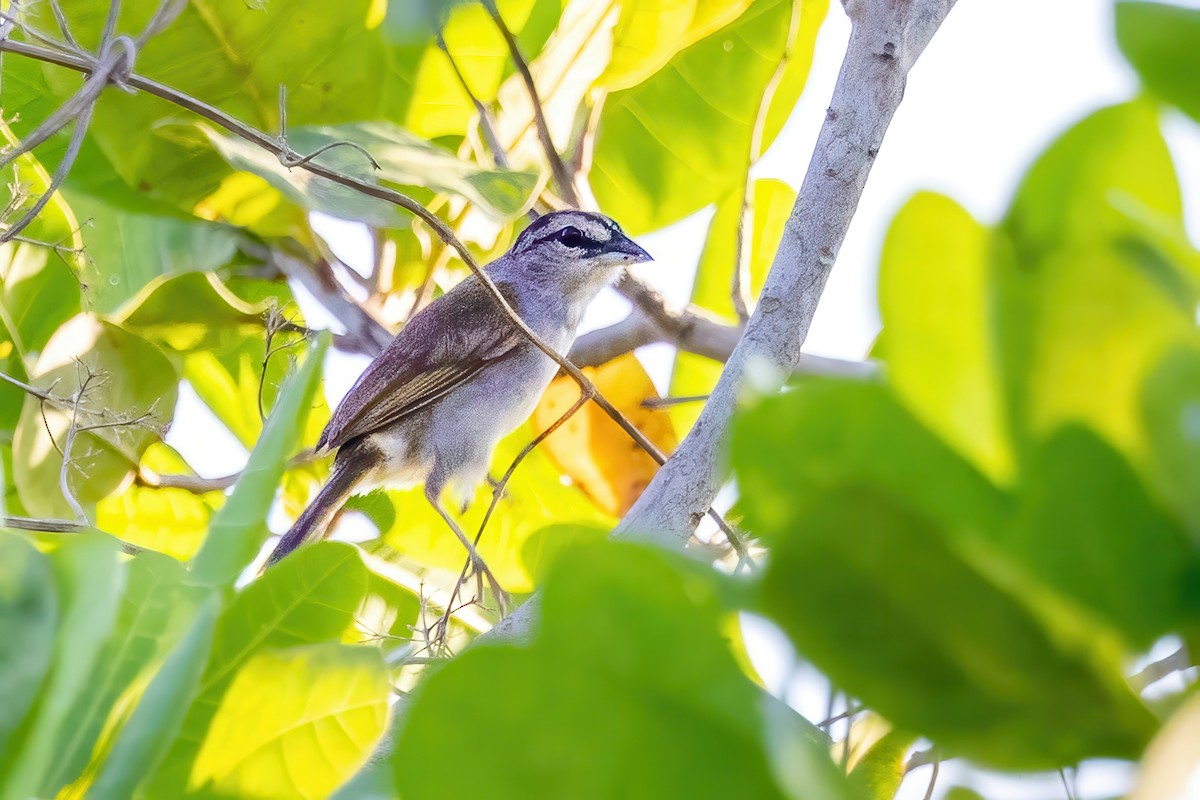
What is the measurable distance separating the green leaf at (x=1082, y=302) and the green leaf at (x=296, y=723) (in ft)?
1.08

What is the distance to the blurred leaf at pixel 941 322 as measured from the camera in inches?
9.4

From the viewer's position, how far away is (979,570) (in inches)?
8.7

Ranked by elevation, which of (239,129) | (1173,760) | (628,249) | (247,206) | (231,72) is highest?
(628,249)

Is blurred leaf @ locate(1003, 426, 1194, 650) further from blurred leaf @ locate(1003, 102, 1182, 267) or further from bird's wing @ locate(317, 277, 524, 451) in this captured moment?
bird's wing @ locate(317, 277, 524, 451)

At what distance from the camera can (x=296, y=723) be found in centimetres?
47

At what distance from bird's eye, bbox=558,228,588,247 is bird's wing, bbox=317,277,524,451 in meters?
0.27

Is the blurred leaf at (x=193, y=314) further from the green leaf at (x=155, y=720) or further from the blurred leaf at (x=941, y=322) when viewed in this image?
the blurred leaf at (x=941, y=322)

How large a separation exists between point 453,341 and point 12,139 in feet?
4.47

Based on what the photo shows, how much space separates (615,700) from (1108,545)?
102 millimetres

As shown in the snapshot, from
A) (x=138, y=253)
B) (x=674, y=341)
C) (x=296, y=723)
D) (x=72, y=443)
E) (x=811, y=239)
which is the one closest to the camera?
(x=296, y=723)

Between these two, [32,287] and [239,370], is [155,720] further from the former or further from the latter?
[239,370]

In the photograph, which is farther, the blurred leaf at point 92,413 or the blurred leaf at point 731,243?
the blurred leaf at point 731,243

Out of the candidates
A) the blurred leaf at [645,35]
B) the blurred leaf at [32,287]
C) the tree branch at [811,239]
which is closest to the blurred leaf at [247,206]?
the blurred leaf at [32,287]

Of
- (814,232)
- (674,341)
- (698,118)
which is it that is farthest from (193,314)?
(814,232)
